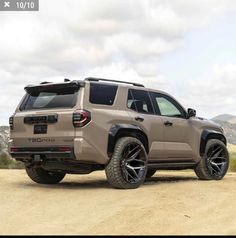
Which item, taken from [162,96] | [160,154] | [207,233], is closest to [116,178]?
[160,154]

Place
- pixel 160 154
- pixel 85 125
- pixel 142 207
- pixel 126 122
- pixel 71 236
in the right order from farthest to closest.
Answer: pixel 160 154, pixel 126 122, pixel 85 125, pixel 142 207, pixel 71 236

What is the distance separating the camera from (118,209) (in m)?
7.19

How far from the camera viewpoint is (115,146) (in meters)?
8.99

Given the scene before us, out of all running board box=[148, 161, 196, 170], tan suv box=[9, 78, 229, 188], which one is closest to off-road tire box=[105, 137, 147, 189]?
tan suv box=[9, 78, 229, 188]

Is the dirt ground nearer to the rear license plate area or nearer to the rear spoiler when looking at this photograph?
the rear license plate area

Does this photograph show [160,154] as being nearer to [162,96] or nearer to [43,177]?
[162,96]

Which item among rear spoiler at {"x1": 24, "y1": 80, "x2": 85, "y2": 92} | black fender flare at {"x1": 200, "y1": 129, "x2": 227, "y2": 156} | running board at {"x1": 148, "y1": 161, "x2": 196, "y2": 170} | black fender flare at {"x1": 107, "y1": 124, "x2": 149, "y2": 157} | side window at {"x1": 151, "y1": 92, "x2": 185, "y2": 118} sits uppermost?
rear spoiler at {"x1": 24, "y1": 80, "x2": 85, "y2": 92}

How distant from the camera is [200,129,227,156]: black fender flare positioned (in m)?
10.9

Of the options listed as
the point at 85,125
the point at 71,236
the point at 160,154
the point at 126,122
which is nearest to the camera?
the point at 71,236

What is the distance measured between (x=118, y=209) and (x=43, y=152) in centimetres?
222

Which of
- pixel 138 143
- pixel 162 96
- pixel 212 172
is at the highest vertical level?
pixel 162 96

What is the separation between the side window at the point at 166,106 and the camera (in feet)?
33.7

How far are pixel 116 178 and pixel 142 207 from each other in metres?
1.58

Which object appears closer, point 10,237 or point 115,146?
point 10,237
